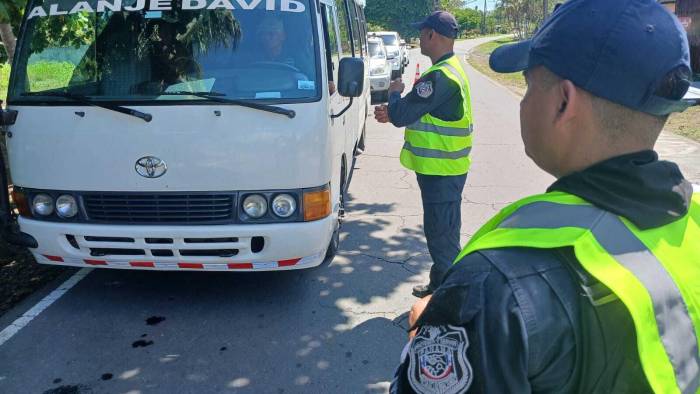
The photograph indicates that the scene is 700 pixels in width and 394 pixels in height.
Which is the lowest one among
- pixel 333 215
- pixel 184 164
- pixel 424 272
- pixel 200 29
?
pixel 424 272

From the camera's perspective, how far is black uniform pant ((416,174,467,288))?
148 inches

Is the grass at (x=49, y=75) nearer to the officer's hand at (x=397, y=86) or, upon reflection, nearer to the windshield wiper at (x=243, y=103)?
the windshield wiper at (x=243, y=103)

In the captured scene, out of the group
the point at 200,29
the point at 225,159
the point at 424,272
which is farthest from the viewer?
the point at 424,272

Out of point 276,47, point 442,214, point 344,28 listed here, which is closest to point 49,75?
point 276,47

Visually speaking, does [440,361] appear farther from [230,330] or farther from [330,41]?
[330,41]

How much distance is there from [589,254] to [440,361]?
300 mm

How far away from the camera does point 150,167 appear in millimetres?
3416

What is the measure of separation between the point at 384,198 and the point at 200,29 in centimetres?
365

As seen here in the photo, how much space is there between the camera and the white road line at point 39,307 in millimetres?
3646

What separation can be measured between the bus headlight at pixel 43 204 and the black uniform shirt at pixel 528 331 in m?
3.35

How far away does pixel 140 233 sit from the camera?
3.48m

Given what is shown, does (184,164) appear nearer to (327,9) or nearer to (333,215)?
(333,215)

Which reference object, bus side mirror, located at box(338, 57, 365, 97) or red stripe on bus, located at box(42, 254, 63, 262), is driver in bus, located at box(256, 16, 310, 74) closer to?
bus side mirror, located at box(338, 57, 365, 97)

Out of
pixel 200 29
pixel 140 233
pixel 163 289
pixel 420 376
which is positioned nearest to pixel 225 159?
pixel 140 233
